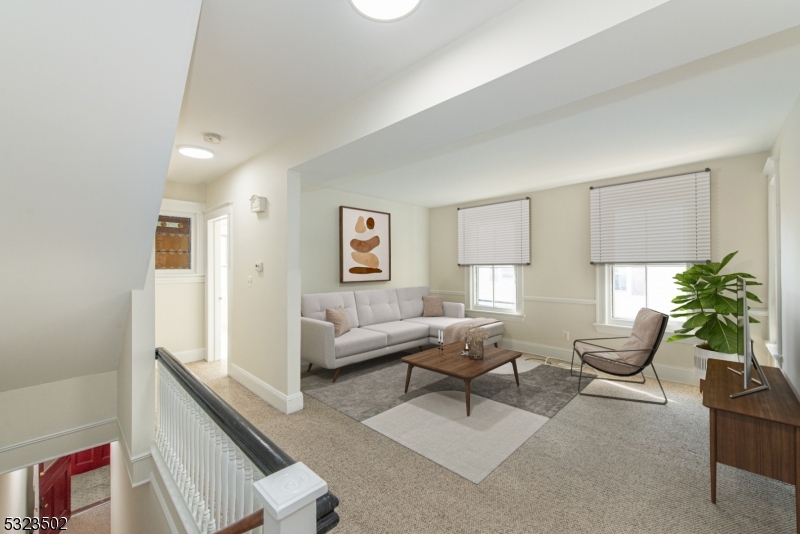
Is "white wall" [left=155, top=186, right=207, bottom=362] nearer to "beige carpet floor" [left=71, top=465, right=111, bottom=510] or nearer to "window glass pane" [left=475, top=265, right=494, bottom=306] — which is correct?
"beige carpet floor" [left=71, top=465, right=111, bottom=510]

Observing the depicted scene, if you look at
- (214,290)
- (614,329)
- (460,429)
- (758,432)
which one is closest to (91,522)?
(214,290)

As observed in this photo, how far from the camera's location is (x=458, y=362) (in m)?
3.40

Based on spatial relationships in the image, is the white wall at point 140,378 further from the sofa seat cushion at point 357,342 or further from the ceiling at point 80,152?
the sofa seat cushion at point 357,342

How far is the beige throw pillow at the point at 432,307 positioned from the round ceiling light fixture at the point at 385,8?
4.59 metres

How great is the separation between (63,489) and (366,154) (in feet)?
20.2

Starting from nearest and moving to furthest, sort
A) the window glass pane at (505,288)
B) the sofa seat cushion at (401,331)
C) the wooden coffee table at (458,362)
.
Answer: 1. the wooden coffee table at (458,362)
2. the sofa seat cushion at (401,331)
3. the window glass pane at (505,288)

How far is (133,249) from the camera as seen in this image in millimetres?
2100

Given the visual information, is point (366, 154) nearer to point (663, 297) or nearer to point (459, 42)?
point (459, 42)

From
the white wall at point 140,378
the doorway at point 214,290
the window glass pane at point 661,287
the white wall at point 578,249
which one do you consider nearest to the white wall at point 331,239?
the white wall at point 578,249

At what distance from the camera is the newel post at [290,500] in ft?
2.60

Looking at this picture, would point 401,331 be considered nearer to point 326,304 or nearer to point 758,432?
point 326,304

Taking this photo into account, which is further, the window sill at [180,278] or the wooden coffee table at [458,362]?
the window sill at [180,278]

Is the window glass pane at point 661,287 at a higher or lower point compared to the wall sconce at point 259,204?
lower

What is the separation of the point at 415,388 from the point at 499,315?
236 centimetres
